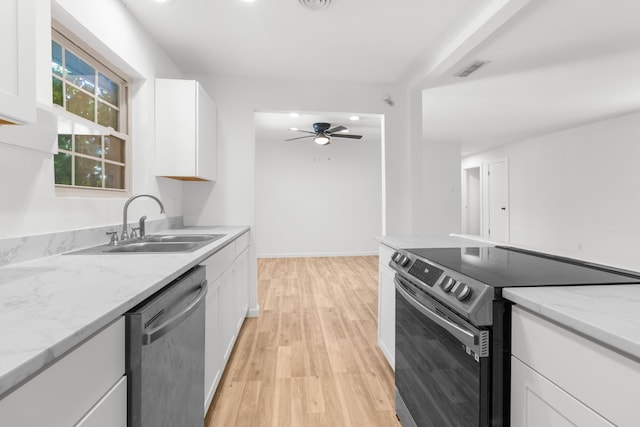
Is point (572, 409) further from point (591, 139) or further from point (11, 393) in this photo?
point (591, 139)

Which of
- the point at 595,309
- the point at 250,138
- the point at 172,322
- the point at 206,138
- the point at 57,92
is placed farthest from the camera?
the point at 250,138

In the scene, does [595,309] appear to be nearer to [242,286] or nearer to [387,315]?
[387,315]

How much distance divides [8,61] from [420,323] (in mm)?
→ 1634

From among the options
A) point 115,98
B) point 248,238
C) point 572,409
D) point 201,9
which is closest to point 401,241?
point 572,409

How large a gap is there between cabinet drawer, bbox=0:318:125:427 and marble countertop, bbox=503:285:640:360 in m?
1.04

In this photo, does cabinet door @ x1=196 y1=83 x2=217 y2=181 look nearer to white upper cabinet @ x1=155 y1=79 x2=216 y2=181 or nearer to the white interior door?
white upper cabinet @ x1=155 y1=79 x2=216 y2=181

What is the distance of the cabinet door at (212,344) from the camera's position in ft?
4.94

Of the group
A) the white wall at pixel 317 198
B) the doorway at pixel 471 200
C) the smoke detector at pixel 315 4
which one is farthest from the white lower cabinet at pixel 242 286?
the doorway at pixel 471 200

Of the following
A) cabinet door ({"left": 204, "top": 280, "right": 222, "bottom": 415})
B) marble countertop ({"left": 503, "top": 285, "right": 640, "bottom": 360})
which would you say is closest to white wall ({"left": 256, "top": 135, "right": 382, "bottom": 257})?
cabinet door ({"left": 204, "top": 280, "right": 222, "bottom": 415})

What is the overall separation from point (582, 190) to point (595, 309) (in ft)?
19.7

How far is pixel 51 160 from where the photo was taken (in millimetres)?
1392

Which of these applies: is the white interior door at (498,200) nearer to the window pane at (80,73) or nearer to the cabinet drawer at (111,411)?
the window pane at (80,73)

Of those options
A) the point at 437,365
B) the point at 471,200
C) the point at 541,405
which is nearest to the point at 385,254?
the point at 437,365

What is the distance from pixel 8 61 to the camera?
84 centimetres
